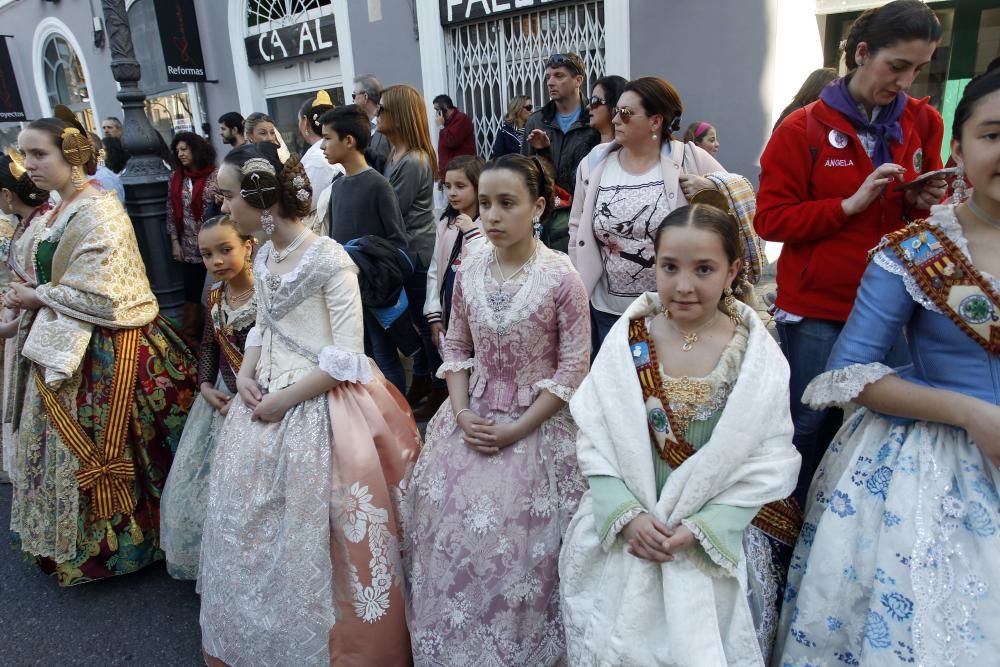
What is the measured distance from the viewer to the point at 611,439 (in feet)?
5.45

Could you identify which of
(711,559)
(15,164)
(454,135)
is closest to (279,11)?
(454,135)

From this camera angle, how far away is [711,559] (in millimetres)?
1525

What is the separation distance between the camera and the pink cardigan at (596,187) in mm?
2633

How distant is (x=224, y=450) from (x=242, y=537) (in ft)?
1.03

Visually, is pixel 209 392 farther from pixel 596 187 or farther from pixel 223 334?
pixel 596 187

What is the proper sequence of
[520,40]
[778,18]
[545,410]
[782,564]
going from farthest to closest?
1. [520,40]
2. [778,18]
3. [545,410]
4. [782,564]

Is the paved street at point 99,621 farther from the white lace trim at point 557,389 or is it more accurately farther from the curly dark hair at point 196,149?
the curly dark hair at point 196,149

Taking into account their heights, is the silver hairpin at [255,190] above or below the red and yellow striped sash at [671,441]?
above

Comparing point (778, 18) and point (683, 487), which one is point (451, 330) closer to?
point (683, 487)

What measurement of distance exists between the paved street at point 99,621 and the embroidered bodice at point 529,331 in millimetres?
1542

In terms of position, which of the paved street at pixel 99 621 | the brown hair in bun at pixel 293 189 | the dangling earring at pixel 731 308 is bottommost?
the paved street at pixel 99 621

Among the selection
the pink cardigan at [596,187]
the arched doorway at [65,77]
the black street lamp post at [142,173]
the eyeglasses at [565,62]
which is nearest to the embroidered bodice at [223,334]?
the black street lamp post at [142,173]

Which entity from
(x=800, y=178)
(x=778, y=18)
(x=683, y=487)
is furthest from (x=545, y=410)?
(x=778, y=18)

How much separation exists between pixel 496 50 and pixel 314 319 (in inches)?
228
